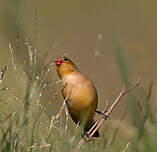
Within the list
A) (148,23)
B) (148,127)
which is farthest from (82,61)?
(148,127)

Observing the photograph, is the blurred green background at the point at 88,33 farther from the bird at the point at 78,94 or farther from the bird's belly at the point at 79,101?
the bird's belly at the point at 79,101

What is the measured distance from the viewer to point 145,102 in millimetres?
911

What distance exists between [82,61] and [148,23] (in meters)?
1.54

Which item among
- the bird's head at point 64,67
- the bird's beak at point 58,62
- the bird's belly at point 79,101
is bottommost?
the bird's belly at point 79,101

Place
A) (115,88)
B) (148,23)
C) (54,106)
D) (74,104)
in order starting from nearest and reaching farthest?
(54,106)
(74,104)
(115,88)
(148,23)

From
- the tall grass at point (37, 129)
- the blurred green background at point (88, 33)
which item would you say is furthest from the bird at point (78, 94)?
the blurred green background at point (88, 33)

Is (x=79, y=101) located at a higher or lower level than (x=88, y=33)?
lower

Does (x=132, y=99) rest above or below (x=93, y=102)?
above

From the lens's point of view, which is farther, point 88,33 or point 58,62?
point 88,33

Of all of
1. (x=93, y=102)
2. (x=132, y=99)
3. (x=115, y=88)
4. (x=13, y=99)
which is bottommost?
(x=115, y=88)

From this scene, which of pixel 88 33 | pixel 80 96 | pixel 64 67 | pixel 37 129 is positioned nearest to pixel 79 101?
pixel 80 96

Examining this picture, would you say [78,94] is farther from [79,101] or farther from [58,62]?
[58,62]

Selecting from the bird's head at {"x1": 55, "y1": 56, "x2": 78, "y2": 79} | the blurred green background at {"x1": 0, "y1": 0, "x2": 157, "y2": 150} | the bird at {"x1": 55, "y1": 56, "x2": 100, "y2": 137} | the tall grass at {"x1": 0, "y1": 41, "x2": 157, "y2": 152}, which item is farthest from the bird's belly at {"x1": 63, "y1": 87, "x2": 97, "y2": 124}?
the blurred green background at {"x1": 0, "y1": 0, "x2": 157, "y2": 150}

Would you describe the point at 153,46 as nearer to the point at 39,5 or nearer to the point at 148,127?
the point at 39,5
